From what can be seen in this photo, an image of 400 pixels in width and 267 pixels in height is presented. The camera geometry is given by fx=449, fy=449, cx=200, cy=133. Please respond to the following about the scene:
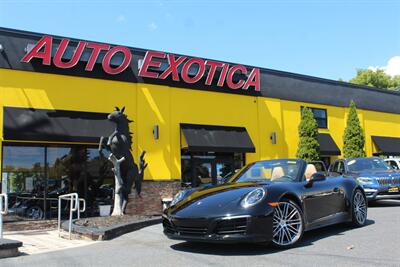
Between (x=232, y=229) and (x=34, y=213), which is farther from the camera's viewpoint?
(x=34, y=213)

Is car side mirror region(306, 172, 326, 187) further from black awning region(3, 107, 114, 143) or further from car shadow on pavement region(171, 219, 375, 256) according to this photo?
black awning region(3, 107, 114, 143)

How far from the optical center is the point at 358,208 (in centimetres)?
848

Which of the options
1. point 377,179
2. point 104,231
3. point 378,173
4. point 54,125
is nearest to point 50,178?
point 54,125

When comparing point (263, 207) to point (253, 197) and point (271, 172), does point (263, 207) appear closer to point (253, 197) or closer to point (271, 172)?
point (253, 197)

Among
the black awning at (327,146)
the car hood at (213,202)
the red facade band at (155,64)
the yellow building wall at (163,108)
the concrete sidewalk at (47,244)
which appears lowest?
the concrete sidewalk at (47,244)

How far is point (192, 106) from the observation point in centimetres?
1781

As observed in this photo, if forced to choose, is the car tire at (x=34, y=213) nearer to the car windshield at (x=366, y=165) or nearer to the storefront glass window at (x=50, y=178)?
the storefront glass window at (x=50, y=178)

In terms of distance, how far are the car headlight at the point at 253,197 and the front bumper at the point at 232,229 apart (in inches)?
8.6

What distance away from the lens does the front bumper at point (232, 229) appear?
5.93 m

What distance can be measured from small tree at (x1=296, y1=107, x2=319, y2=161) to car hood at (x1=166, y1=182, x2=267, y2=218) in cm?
1333

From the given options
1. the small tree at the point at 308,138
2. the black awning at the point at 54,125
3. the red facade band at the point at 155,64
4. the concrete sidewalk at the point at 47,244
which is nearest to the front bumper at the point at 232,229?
the concrete sidewalk at the point at 47,244

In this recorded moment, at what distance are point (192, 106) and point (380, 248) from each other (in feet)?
39.7

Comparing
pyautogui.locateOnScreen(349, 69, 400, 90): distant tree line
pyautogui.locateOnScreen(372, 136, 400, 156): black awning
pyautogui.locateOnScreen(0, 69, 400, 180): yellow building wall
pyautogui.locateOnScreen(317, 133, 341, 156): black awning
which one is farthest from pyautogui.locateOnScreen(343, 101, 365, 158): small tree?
pyautogui.locateOnScreen(349, 69, 400, 90): distant tree line

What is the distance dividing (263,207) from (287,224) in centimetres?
60
